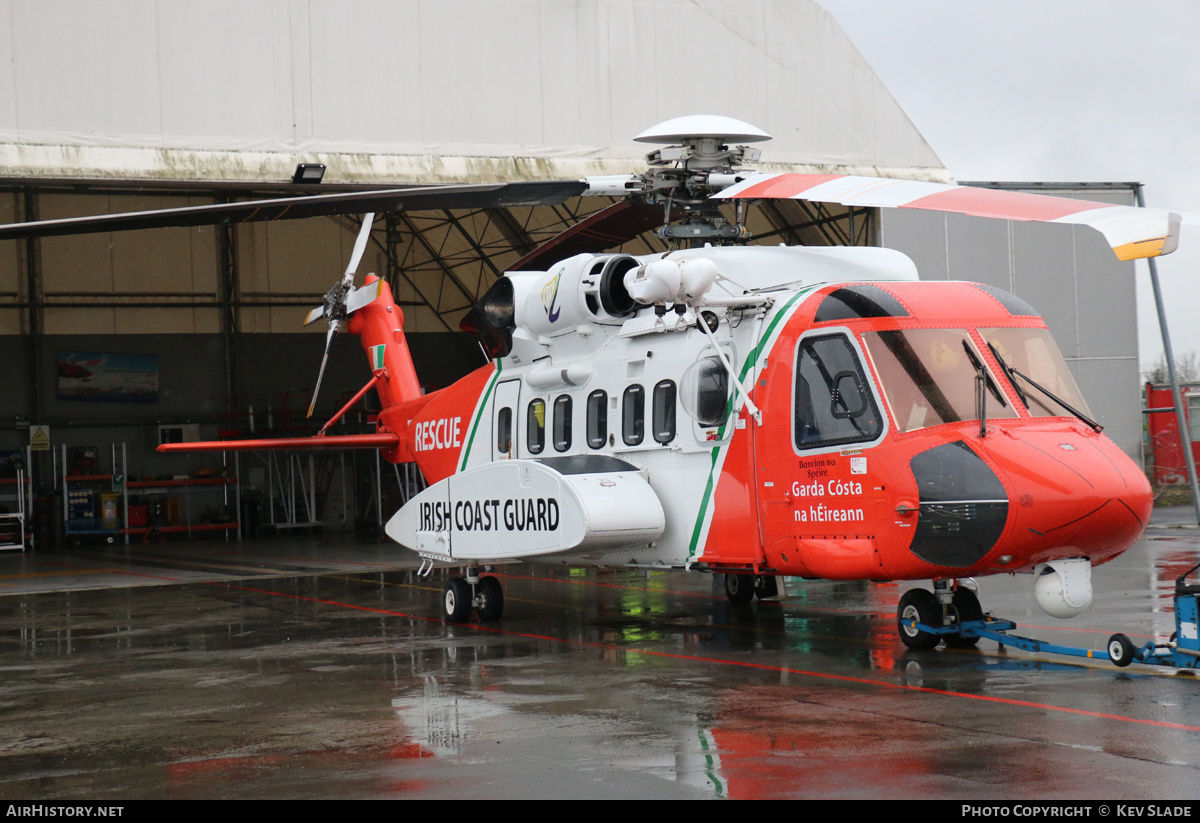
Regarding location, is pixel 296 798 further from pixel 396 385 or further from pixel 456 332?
pixel 456 332

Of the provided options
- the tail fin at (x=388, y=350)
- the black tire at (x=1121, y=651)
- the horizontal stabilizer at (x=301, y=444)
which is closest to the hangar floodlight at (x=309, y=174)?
the tail fin at (x=388, y=350)

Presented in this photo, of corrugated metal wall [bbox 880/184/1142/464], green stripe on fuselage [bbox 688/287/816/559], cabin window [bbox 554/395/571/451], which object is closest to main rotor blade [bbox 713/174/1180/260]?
green stripe on fuselage [bbox 688/287/816/559]

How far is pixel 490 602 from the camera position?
12.4 metres

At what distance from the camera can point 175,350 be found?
3206cm

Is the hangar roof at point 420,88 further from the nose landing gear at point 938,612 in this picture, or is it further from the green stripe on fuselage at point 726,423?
the nose landing gear at point 938,612

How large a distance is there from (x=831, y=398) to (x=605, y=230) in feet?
11.4

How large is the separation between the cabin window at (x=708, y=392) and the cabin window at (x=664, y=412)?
1.36 ft

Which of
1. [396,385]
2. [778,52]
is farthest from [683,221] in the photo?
[778,52]

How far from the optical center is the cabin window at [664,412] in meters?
10.6

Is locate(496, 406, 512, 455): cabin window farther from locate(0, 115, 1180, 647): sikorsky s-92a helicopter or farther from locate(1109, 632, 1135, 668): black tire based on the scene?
locate(1109, 632, 1135, 668): black tire

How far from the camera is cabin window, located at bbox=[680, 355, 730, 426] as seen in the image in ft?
32.8

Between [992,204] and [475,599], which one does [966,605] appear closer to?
[992,204]

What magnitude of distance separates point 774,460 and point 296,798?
4815mm

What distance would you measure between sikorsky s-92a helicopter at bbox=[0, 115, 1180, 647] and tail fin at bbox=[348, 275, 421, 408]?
3086 mm
